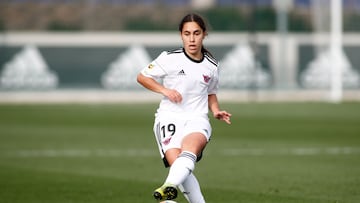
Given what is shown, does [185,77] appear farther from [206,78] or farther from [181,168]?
[181,168]

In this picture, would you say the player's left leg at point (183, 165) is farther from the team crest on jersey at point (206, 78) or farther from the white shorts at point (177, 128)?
the team crest on jersey at point (206, 78)

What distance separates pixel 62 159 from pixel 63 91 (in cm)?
2148

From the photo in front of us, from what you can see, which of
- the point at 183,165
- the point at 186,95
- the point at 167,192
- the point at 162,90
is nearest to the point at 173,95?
the point at 162,90

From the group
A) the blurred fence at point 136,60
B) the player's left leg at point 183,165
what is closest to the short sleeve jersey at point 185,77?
the player's left leg at point 183,165

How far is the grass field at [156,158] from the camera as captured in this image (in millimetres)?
12898

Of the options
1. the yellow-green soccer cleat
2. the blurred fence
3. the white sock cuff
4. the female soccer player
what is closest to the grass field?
the female soccer player

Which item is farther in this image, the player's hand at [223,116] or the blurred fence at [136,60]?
the blurred fence at [136,60]

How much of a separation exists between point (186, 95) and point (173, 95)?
30 centimetres

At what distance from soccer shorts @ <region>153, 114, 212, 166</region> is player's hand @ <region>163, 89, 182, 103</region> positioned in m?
0.24

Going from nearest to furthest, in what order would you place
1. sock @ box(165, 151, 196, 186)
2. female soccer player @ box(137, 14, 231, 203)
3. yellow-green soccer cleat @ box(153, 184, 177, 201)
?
yellow-green soccer cleat @ box(153, 184, 177, 201), sock @ box(165, 151, 196, 186), female soccer player @ box(137, 14, 231, 203)

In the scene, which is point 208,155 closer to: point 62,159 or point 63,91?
point 62,159

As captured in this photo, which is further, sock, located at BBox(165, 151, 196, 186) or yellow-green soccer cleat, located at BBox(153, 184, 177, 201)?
sock, located at BBox(165, 151, 196, 186)

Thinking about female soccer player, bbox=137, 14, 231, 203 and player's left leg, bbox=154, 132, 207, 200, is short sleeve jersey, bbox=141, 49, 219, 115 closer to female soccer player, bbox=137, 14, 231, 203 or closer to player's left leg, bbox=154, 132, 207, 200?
female soccer player, bbox=137, 14, 231, 203

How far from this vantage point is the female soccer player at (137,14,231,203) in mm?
9602
